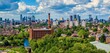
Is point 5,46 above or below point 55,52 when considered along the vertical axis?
below

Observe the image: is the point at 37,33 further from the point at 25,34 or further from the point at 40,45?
the point at 40,45

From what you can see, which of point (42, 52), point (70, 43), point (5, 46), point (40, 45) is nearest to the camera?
point (42, 52)

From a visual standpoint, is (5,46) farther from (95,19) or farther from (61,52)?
(95,19)

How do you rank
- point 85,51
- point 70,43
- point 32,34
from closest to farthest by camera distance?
point 85,51 → point 70,43 → point 32,34

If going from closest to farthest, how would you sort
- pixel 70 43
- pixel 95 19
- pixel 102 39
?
pixel 70 43, pixel 102 39, pixel 95 19

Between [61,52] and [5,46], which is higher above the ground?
[61,52]

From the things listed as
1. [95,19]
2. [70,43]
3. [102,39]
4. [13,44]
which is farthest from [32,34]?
[95,19]

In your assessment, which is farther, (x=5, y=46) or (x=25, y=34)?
(x=25, y=34)

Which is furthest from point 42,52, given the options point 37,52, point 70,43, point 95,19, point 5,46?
point 95,19

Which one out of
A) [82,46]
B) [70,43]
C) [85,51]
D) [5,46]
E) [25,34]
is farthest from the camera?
[25,34]
